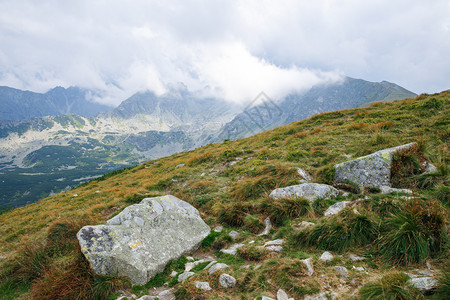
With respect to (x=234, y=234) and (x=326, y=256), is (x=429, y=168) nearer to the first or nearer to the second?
(x=326, y=256)

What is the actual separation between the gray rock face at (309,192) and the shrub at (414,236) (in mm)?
2663

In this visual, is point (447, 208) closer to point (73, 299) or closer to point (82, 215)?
point (73, 299)

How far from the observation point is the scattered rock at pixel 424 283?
3080 millimetres

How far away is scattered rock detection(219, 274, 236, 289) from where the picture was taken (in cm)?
442

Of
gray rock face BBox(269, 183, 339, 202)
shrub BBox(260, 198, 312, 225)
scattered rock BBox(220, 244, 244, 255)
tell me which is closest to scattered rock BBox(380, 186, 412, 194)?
gray rock face BBox(269, 183, 339, 202)

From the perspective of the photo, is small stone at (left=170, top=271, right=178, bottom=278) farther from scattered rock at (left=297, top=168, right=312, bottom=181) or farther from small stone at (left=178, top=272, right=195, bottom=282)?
scattered rock at (left=297, top=168, right=312, bottom=181)

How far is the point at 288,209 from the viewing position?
23.1 feet

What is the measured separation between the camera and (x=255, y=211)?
7934mm

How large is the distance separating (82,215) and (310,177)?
11438 mm

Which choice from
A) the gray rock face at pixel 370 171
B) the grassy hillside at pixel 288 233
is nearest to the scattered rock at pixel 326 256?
the grassy hillside at pixel 288 233

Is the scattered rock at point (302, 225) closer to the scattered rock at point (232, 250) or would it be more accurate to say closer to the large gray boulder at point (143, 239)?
the scattered rock at point (232, 250)

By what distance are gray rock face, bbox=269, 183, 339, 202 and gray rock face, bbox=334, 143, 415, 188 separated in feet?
2.98

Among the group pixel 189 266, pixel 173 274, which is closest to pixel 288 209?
pixel 189 266

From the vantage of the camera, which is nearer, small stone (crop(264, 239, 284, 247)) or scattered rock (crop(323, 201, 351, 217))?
small stone (crop(264, 239, 284, 247))
